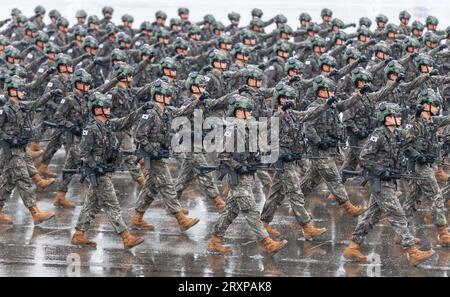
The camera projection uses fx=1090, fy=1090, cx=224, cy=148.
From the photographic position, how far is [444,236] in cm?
1588

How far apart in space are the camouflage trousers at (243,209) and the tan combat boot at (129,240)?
110 cm

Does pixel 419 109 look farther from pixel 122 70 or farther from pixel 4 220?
pixel 4 220

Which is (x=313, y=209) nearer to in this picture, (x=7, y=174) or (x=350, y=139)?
(x=350, y=139)

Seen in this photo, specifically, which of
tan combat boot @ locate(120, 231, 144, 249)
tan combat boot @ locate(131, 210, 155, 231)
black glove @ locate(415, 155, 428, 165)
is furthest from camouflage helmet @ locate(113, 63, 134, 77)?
black glove @ locate(415, 155, 428, 165)

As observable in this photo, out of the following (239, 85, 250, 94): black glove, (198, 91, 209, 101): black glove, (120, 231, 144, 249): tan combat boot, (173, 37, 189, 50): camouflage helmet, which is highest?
(173, 37, 189, 50): camouflage helmet

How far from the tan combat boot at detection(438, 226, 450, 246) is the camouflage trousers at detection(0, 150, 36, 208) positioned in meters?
6.14

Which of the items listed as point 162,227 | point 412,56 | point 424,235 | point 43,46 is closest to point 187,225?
point 162,227

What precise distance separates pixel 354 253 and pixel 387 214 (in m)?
0.71

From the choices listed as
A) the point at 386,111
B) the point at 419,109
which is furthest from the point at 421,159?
the point at 386,111

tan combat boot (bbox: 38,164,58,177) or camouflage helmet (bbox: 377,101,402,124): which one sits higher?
tan combat boot (bbox: 38,164,58,177)

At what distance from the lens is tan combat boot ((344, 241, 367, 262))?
15.1 m

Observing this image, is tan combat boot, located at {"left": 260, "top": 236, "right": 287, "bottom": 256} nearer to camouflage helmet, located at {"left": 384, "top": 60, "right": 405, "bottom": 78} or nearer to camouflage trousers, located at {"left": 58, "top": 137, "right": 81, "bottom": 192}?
camouflage trousers, located at {"left": 58, "top": 137, "right": 81, "bottom": 192}

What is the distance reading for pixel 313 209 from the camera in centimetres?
1811

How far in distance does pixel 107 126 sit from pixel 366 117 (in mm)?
4872
